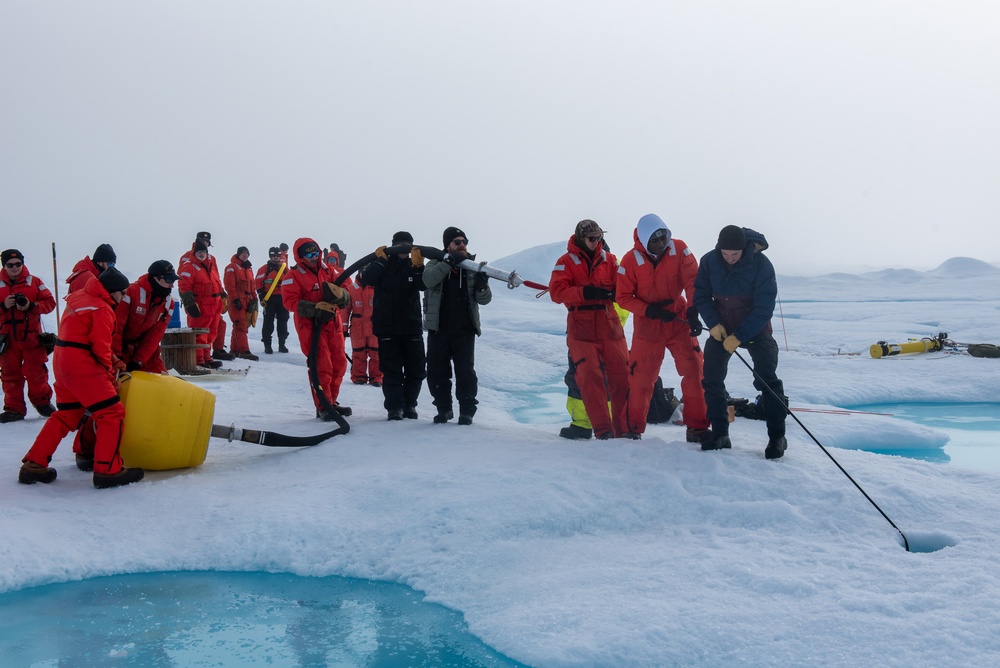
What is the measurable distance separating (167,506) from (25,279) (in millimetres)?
3175

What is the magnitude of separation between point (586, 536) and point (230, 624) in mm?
1640

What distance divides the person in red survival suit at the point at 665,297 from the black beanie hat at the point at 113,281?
297 cm

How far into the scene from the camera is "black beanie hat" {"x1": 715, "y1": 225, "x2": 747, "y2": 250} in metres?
4.65

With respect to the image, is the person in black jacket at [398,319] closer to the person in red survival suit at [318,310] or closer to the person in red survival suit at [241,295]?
the person in red survival suit at [318,310]

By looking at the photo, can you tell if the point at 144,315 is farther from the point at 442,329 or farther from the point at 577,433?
the point at 577,433

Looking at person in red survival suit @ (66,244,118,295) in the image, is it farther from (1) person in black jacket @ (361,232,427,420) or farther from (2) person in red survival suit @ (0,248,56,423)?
(1) person in black jacket @ (361,232,427,420)

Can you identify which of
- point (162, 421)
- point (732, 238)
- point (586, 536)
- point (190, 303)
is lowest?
point (586, 536)

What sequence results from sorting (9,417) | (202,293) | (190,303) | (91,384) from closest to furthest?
(91,384), (9,417), (190,303), (202,293)

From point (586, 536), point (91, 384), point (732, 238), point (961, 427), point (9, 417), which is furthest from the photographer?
point (961, 427)

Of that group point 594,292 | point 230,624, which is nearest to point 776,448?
point 594,292

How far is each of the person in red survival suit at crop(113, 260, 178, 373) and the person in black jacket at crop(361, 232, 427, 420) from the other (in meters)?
1.46

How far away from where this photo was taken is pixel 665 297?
5160 millimetres

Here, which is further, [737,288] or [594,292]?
[594,292]

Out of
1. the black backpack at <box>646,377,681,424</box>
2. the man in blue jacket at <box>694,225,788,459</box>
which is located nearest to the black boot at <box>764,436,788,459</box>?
the man in blue jacket at <box>694,225,788,459</box>
